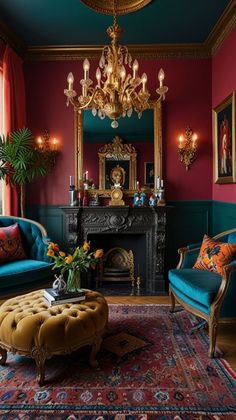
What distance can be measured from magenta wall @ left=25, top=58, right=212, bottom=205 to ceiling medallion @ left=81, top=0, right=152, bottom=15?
1.10m

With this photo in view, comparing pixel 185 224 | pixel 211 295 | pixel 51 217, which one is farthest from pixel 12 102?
pixel 211 295

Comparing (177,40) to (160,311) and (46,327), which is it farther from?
(46,327)

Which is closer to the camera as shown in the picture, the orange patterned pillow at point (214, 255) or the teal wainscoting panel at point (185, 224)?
the orange patterned pillow at point (214, 255)

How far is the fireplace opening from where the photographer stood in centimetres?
492

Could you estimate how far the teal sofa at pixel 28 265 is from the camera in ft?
11.0

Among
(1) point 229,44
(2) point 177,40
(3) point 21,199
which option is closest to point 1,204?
(3) point 21,199

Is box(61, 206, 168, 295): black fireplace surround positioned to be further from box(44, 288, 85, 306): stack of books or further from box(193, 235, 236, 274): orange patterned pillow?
box(44, 288, 85, 306): stack of books

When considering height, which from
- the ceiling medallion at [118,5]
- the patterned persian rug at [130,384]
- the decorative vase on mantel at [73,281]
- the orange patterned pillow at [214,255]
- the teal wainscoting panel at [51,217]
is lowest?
the patterned persian rug at [130,384]

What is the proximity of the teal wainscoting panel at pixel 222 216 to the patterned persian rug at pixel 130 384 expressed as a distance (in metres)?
1.69

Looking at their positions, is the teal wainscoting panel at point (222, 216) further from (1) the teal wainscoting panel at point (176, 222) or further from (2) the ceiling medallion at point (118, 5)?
(2) the ceiling medallion at point (118, 5)

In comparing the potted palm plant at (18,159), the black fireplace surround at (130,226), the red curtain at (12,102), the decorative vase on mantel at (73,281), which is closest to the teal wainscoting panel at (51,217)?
the black fireplace surround at (130,226)

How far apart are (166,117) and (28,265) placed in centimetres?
308

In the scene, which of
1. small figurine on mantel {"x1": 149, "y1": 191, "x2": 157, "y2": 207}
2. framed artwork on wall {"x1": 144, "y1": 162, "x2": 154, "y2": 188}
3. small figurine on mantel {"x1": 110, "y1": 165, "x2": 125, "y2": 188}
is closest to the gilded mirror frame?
framed artwork on wall {"x1": 144, "y1": 162, "x2": 154, "y2": 188}

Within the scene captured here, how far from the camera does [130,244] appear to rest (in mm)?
4949
